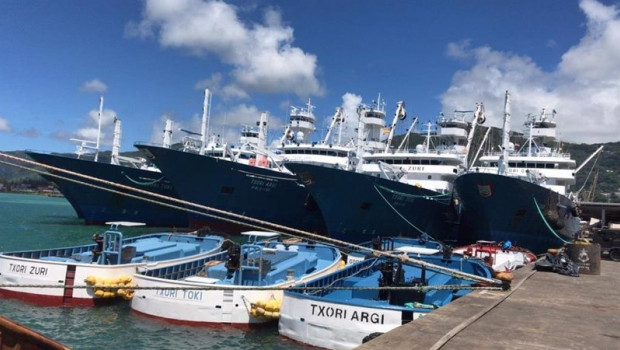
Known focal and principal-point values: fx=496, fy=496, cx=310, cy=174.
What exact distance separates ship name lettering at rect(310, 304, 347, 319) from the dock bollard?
28.1 feet

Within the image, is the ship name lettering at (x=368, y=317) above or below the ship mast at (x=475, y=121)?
below

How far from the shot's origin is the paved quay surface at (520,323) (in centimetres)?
584

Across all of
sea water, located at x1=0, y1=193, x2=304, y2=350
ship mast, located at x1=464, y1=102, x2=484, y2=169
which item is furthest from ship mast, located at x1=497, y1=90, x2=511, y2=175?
sea water, located at x1=0, y1=193, x2=304, y2=350

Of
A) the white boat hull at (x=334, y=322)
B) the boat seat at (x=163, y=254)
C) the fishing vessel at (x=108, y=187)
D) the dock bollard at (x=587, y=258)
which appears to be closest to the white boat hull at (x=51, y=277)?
the boat seat at (x=163, y=254)

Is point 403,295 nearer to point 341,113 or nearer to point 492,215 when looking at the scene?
point 492,215

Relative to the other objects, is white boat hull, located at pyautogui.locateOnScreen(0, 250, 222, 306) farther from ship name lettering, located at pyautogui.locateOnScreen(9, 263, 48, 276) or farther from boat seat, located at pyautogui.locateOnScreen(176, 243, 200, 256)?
boat seat, located at pyautogui.locateOnScreen(176, 243, 200, 256)

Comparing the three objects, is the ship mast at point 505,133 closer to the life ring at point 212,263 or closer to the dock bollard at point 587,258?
the dock bollard at point 587,258

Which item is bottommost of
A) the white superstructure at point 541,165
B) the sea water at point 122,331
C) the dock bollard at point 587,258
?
the sea water at point 122,331

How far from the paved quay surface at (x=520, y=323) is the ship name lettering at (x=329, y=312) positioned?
2.05 m

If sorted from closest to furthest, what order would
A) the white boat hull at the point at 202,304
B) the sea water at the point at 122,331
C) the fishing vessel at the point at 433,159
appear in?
Answer: the sea water at the point at 122,331, the white boat hull at the point at 202,304, the fishing vessel at the point at 433,159

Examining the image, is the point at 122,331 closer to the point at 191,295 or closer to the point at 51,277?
the point at 191,295

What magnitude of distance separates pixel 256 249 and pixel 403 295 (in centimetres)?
419

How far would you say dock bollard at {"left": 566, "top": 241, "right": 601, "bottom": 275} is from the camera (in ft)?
46.7

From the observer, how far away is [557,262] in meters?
14.5
